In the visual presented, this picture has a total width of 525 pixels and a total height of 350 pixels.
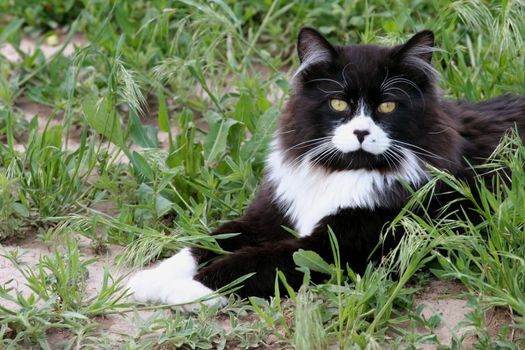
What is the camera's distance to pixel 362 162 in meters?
3.72

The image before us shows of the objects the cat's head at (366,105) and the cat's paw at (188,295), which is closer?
the cat's paw at (188,295)

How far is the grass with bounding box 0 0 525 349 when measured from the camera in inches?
130

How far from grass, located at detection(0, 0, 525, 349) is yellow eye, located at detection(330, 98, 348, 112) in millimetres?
521

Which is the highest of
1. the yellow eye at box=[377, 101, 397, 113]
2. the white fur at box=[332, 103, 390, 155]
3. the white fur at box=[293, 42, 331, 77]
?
the white fur at box=[293, 42, 331, 77]

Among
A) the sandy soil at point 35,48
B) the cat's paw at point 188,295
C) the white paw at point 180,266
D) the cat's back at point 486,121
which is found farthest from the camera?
the sandy soil at point 35,48

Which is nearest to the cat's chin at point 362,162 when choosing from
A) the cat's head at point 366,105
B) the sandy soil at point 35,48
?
the cat's head at point 366,105

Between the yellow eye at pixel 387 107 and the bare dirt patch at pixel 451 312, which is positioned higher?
the yellow eye at pixel 387 107

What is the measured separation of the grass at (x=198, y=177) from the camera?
10.9ft

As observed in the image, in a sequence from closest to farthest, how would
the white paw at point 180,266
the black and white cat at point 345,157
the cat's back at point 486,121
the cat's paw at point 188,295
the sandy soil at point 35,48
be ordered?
the cat's paw at point 188,295
the black and white cat at point 345,157
the white paw at point 180,266
the cat's back at point 486,121
the sandy soil at point 35,48

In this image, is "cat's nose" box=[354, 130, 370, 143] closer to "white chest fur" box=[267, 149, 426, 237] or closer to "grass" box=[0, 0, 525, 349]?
"white chest fur" box=[267, 149, 426, 237]

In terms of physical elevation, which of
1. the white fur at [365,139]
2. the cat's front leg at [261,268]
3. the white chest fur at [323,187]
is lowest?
the cat's front leg at [261,268]

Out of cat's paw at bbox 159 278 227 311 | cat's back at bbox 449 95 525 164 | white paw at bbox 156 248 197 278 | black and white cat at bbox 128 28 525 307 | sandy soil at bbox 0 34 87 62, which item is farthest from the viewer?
sandy soil at bbox 0 34 87 62

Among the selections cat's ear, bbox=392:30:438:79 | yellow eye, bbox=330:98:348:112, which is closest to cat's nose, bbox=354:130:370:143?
yellow eye, bbox=330:98:348:112

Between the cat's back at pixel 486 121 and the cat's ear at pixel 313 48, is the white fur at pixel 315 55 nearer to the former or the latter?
the cat's ear at pixel 313 48
